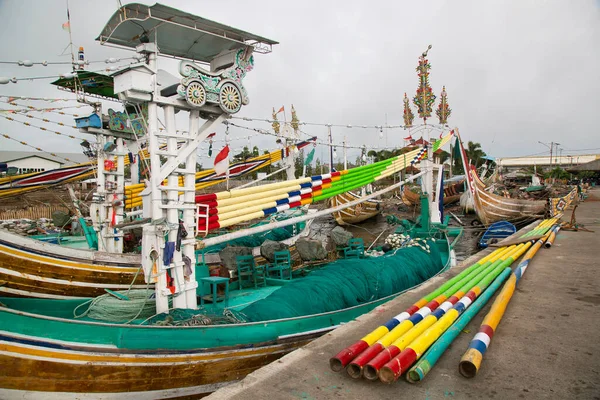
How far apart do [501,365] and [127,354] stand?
164 inches

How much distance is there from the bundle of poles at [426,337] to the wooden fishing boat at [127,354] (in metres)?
1.98

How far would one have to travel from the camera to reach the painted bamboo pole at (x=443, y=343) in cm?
331

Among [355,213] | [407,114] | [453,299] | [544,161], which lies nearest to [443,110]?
[407,114]

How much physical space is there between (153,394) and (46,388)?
3.82 feet

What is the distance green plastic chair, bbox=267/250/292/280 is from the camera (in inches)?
358

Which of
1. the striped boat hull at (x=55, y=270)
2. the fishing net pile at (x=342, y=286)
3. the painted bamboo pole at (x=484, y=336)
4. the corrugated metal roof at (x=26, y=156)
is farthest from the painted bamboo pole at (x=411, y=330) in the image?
the corrugated metal roof at (x=26, y=156)

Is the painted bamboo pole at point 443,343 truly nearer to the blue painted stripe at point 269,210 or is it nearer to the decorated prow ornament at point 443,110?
the blue painted stripe at point 269,210

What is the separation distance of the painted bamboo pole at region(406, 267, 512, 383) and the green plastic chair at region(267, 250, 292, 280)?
4.78 meters

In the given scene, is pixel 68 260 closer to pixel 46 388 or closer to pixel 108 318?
pixel 108 318

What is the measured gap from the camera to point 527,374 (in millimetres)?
3484

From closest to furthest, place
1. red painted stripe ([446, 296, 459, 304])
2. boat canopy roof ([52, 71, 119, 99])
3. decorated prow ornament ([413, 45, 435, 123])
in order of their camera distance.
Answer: red painted stripe ([446, 296, 459, 304]) → boat canopy roof ([52, 71, 119, 99]) → decorated prow ornament ([413, 45, 435, 123])

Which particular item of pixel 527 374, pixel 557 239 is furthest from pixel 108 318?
pixel 557 239

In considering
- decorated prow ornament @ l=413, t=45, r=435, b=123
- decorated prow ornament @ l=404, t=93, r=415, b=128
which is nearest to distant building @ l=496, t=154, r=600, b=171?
decorated prow ornament @ l=404, t=93, r=415, b=128

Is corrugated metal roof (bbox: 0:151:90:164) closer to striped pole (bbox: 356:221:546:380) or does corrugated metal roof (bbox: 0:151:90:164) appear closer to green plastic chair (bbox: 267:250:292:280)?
green plastic chair (bbox: 267:250:292:280)
